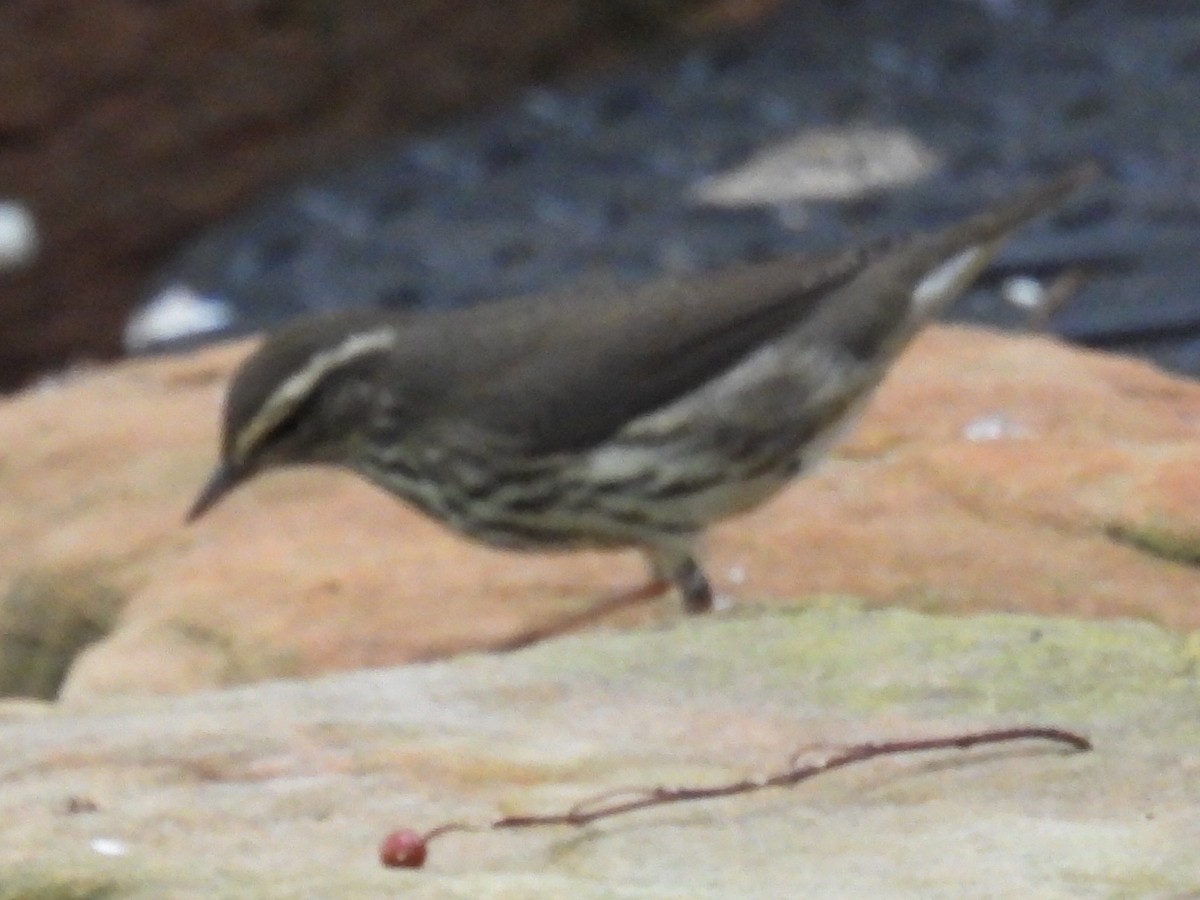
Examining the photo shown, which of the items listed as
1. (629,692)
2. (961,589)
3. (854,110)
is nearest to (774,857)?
(629,692)

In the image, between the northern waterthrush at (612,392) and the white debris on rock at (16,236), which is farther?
the white debris on rock at (16,236)

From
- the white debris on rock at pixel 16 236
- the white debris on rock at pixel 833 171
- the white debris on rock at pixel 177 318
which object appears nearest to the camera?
the white debris on rock at pixel 833 171

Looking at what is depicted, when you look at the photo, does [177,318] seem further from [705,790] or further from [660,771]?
[705,790]

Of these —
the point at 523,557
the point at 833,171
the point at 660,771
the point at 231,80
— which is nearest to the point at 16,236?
the point at 231,80

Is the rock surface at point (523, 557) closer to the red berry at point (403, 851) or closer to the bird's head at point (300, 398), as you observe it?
the bird's head at point (300, 398)

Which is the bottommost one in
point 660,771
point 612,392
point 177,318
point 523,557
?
point 177,318

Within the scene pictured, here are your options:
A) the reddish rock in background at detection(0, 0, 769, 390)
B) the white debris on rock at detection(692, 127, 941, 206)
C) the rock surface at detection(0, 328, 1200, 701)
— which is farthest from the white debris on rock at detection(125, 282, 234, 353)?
the white debris on rock at detection(692, 127, 941, 206)

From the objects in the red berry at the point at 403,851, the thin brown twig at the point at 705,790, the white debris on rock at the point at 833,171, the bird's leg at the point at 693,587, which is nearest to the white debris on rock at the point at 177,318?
the white debris on rock at the point at 833,171

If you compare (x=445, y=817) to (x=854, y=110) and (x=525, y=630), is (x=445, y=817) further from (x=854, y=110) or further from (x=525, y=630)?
(x=854, y=110)
